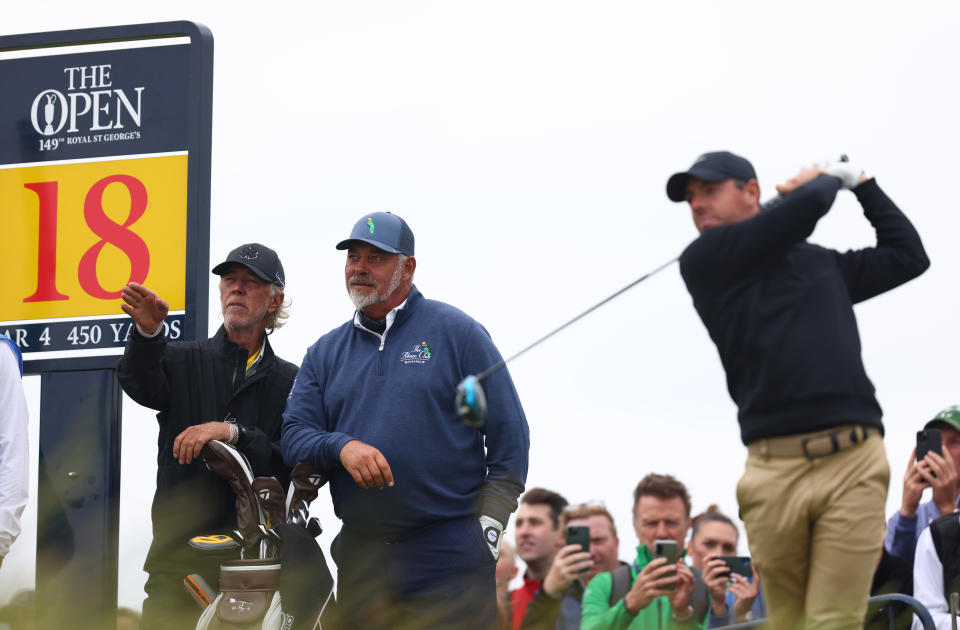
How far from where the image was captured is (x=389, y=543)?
191 inches

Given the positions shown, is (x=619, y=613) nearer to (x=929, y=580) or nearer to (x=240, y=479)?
(x=929, y=580)

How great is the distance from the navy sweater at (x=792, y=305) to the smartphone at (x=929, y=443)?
2377 millimetres

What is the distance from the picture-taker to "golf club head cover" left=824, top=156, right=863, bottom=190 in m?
3.93

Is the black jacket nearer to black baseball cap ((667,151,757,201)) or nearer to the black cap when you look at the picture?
the black cap

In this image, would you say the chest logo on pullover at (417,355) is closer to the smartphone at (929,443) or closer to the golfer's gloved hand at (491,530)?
the golfer's gloved hand at (491,530)

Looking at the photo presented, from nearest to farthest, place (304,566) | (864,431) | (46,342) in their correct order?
1. (864,431)
2. (304,566)
3. (46,342)

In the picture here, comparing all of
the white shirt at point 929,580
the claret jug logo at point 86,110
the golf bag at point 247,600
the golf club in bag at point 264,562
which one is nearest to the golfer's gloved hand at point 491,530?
the golf club in bag at point 264,562

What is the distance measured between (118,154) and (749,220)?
13.3 ft

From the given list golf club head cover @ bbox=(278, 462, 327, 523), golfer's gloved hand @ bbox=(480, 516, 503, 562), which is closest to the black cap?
golf club head cover @ bbox=(278, 462, 327, 523)

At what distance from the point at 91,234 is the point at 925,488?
4397 millimetres

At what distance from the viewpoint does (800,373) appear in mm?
3611

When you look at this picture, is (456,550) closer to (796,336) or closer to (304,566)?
(304,566)

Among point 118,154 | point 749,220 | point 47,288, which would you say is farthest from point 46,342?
point 749,220

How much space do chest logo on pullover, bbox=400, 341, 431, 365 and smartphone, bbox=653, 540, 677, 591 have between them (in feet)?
4.70
